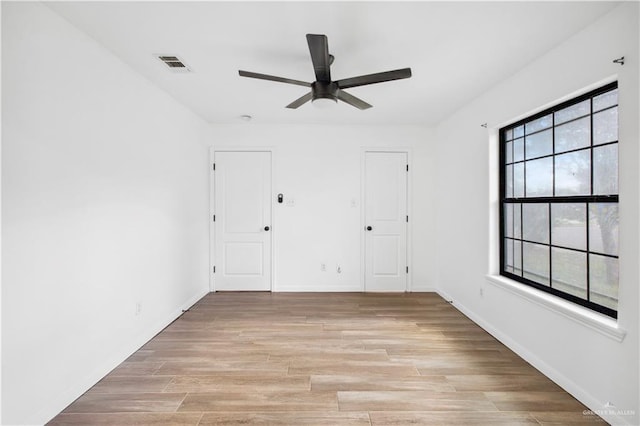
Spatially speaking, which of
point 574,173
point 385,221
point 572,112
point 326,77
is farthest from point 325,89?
point 385,221

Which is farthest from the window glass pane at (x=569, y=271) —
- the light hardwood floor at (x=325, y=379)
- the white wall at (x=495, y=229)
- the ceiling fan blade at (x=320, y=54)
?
the ceiling fan blade at (x=320, y=54)

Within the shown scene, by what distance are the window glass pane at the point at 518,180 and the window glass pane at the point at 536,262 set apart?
49cm

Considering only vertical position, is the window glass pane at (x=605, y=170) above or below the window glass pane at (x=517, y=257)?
above

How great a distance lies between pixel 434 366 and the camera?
234cm

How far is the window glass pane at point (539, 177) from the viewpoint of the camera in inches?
94.3

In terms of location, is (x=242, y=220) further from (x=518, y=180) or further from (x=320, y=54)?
(x=518, y=180)

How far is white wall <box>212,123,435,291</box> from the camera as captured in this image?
437 centimetres

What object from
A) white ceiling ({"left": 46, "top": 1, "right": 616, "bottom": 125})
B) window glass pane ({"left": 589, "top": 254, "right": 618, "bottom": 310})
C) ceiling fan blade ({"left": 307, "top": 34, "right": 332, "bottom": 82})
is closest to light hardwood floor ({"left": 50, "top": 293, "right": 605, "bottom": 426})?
window glass pane ({"left": 589, "top": 254, "right": 618, "bottom": 310})

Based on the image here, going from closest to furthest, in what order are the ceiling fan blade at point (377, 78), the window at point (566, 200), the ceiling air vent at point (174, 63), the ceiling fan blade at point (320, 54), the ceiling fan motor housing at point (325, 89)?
1. the ceiling fan blade at point (320, 54)
2. the window at point (566, 200)
3. the ceiling fan blade at point (377, 78)
4. the ceiling fan motor housing at point (325, 89)
5. the ceiling air vent at point (174, 63)

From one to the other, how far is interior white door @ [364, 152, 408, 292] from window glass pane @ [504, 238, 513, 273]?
156cm

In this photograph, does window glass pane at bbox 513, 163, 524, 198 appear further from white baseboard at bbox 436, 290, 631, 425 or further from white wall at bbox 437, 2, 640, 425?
white baseboard at bbox 436, 290, 631, 425

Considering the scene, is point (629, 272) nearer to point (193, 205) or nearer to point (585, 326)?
point (585, 326)

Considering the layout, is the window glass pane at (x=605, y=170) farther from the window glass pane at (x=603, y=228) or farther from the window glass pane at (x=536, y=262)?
the window glass pane at (x=536, y=262)

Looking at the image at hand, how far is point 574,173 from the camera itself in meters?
2.15
